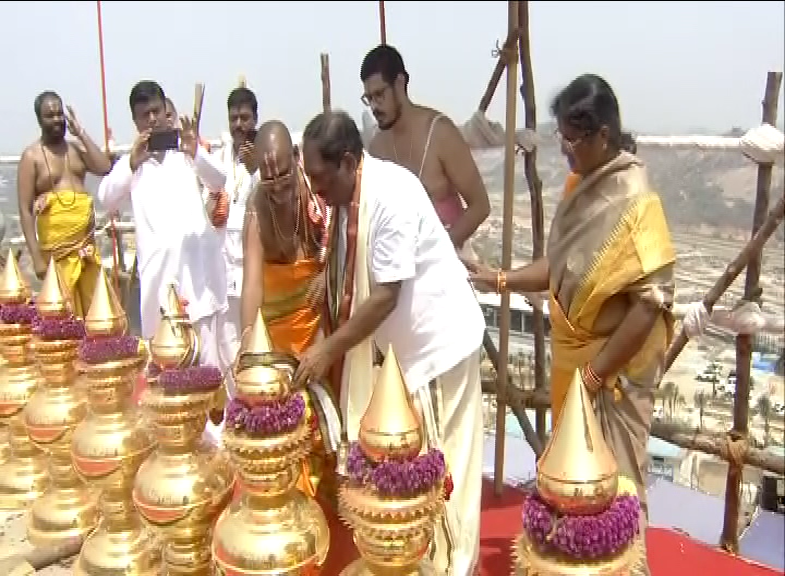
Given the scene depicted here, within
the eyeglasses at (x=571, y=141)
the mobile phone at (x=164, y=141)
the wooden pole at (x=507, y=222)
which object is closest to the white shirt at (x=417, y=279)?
the eyeglasses at (x=571, y=141)

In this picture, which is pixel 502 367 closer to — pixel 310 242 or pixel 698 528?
pixel 310 242

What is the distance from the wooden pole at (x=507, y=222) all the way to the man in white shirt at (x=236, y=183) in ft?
3.32

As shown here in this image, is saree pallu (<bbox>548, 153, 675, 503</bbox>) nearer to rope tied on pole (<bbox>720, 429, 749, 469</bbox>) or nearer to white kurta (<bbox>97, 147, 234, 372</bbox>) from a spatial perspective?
rope tied on pole (<bbox>720, 429, 749, 469</bbox>)

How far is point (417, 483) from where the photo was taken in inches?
39.9

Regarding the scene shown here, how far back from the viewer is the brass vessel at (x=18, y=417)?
2064 millimetres

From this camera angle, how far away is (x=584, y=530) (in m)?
0.84

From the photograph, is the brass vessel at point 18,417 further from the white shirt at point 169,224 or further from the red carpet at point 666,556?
the red carpet at point 666,556

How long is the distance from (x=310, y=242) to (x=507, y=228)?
0.90 meters

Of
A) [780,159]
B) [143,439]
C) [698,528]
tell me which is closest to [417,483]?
[143,439]

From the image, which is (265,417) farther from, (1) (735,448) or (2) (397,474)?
(1) (735,448)

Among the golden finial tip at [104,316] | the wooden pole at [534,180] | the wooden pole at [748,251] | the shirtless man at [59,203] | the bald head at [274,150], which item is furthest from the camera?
the shirtless man at [59,203]

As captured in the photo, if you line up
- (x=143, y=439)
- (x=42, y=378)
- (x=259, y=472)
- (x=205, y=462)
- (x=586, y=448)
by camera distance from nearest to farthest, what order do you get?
(x=586, y=448) → (x=259, y=472) → (x=205, y=462) → (x=143, y=439) → (x=42, y=378)

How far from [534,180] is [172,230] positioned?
1553 millimetres

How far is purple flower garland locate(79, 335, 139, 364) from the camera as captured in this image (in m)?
1.60
